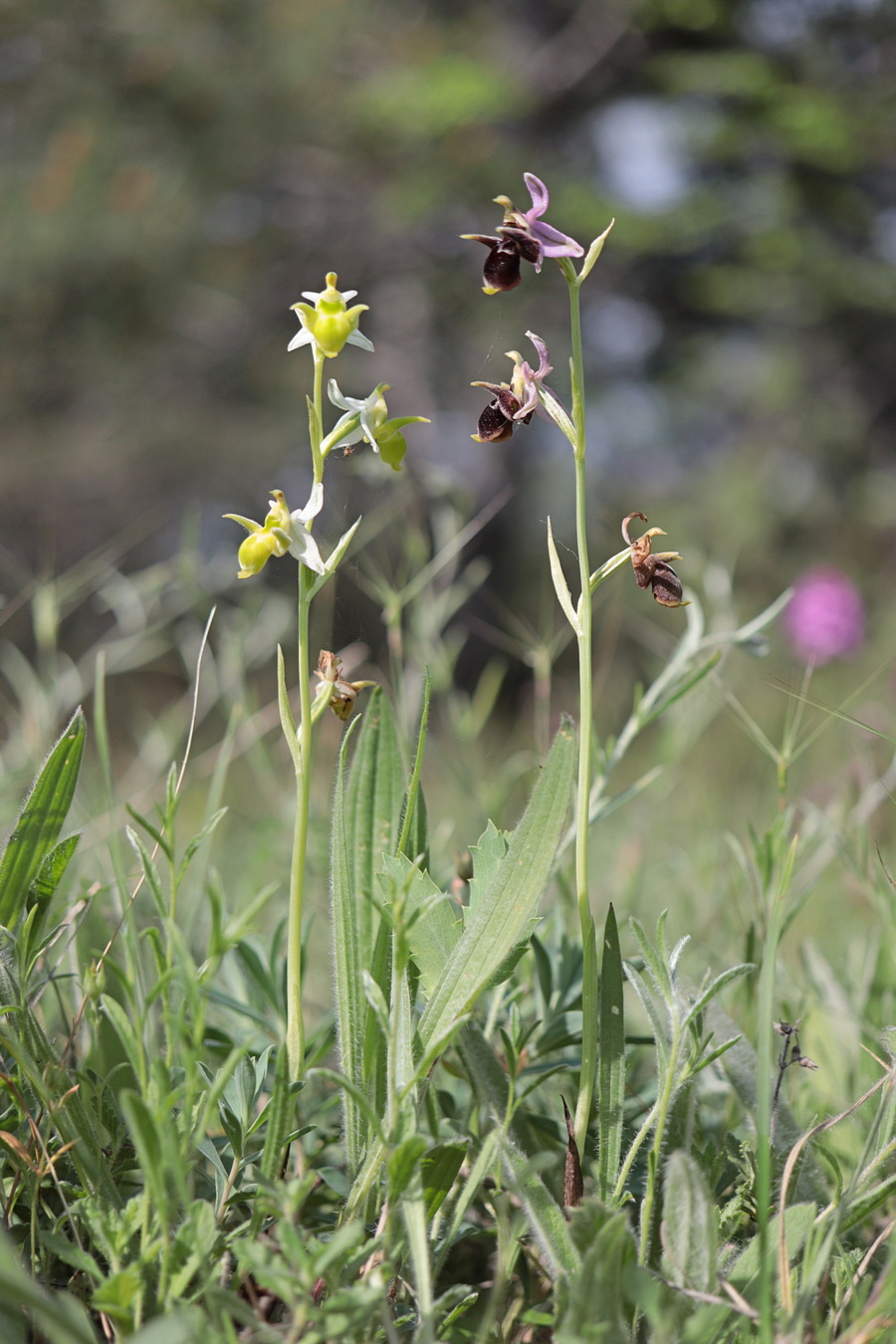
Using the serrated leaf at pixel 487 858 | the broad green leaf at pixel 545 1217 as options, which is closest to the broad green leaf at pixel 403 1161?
the broad green leaf at pixel 545 1217

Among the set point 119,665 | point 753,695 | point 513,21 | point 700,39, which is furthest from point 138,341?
point 119,665

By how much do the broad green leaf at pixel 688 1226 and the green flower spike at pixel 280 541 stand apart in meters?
0.38

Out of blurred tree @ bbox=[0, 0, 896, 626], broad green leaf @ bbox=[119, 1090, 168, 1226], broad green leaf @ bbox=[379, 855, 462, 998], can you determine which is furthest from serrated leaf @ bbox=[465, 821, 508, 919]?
blurred tree @ bbox=[0, 0, 896, 626]

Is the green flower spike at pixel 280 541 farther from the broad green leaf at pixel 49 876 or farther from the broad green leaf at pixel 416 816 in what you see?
the broad green leaf at pixel 49 876

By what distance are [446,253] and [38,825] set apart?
22.5ft

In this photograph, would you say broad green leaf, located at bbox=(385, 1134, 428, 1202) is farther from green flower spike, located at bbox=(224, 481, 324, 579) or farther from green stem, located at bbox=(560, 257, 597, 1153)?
green flower spike, located at bbox=(224, 481, 324, 579)

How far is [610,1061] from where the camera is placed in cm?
61

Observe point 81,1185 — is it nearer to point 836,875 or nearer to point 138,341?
point 836,875

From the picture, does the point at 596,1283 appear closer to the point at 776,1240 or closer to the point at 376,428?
the point at 776,1240

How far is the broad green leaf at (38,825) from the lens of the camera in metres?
0.63

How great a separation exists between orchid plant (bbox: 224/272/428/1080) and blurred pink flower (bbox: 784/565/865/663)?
3.47m

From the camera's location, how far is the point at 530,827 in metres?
0.56

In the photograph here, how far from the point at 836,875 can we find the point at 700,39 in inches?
287

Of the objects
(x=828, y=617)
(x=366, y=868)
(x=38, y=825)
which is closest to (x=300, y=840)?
(x=366, y=868)
